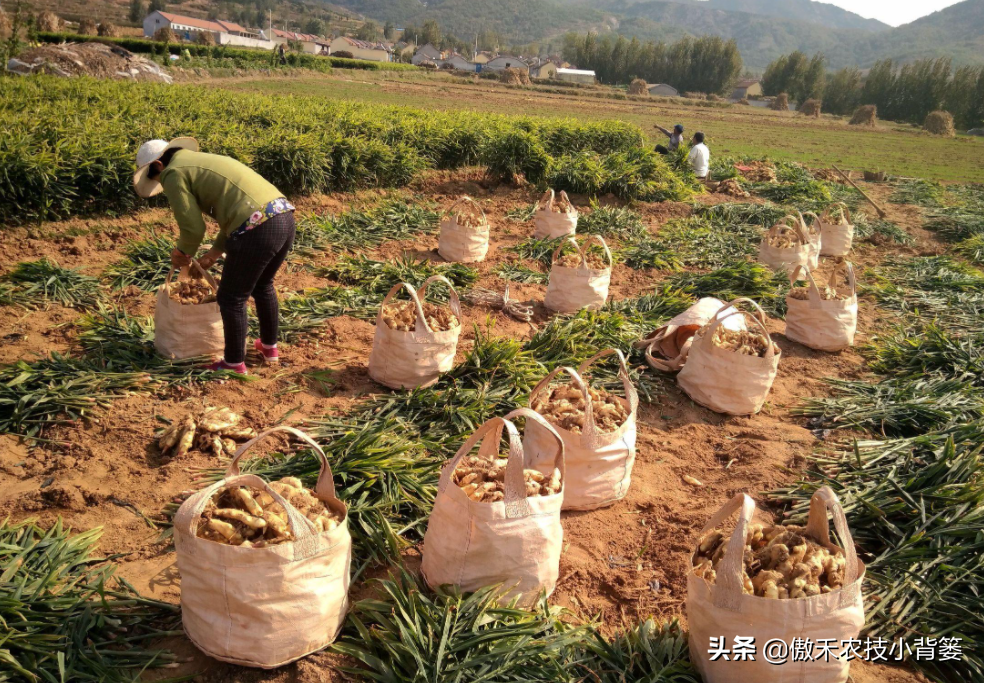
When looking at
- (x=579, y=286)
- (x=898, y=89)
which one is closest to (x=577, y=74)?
(x=898, y=89)

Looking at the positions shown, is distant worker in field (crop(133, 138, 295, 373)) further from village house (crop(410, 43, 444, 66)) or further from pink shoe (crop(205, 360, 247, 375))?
village house (crop(410, 43, 444, 66))

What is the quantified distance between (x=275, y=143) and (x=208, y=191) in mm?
5907

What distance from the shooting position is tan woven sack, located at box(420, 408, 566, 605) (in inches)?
95.7

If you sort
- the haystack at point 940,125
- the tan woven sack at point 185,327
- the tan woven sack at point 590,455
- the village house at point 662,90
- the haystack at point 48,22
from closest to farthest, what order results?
the tan woven sack at point 590,455 → the tan woven sack at point 185,327 → the haystack at point 48,22 → the haystack at point 940,125 → the village house at point 662,90

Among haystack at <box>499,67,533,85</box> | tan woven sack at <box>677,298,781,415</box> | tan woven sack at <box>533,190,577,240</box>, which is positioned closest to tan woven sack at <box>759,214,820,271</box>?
tan woven sack at <box>533,190,577,240</box>

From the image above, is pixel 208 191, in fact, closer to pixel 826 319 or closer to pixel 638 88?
pixel 826 319

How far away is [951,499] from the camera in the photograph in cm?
308

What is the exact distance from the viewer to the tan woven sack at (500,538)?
2.43m

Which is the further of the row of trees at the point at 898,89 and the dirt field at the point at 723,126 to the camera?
the row of trees at the point at 898,89

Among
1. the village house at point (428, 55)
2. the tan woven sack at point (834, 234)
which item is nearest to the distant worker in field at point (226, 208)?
the tan woven sack at point (834, 234)

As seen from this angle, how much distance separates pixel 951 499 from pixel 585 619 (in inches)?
75.3

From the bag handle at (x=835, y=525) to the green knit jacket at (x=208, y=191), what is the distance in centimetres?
347

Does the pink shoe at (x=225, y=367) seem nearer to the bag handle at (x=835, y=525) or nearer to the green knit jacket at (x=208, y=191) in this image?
the green knit jacket at (x=208, y=191)

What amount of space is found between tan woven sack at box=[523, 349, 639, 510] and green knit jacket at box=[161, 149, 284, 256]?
220 centimetres
